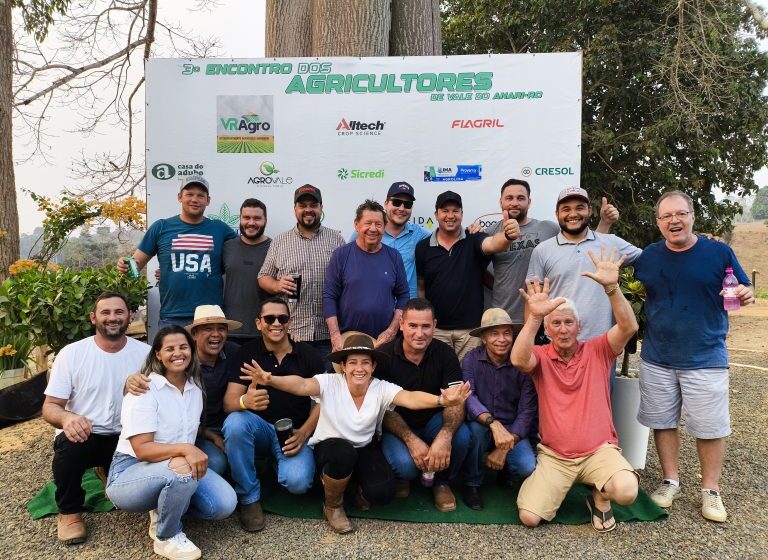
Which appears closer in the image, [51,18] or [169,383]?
[169,383]

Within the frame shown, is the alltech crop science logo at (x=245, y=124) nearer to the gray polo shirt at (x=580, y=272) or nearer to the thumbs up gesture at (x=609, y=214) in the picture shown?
the gray polo shirt at (x=580, y=272)

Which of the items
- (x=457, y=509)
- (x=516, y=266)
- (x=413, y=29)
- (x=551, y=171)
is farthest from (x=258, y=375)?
(x=413, y=29)

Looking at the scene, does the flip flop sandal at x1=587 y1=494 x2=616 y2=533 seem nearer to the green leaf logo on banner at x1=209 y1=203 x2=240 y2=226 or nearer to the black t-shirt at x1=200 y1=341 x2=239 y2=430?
the black t-shirt at x1=200 y1=341 x2=239 y2=430

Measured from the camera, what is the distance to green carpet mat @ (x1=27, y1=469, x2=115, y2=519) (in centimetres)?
378

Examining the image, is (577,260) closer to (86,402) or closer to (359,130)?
(359,130)

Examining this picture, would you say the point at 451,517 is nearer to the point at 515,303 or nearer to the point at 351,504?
the point at 351,504

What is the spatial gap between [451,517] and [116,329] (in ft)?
7.92

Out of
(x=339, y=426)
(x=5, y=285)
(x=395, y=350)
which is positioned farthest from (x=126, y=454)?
(x=5, y=285)

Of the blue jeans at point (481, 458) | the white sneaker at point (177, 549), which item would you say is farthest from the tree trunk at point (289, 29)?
the white sneaker at point (177, 549)

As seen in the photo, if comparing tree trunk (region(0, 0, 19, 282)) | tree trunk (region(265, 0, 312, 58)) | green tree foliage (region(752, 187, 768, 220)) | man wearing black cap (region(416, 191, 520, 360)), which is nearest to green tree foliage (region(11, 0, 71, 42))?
tree trunk (region(0, 0, 19, 282))

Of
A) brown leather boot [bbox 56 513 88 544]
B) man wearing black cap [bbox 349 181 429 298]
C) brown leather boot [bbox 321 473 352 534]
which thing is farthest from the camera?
man wearing black cap [bbox 349 181 429 298]

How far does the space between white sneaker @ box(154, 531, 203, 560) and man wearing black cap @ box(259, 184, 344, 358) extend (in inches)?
68.4

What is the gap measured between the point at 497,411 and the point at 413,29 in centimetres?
463

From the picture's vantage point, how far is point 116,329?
3717mm
